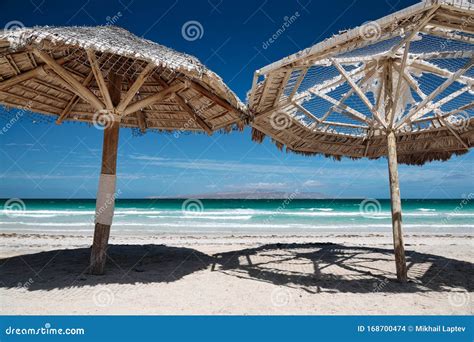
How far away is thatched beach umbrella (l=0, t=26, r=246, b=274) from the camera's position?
4152 mm

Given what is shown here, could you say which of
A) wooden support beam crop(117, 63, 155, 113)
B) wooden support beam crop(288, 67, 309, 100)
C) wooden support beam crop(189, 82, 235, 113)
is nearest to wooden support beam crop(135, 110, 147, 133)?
wooden support beam crop(189, 82, 235, 113)

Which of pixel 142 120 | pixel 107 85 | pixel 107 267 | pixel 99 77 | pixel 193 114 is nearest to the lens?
pixel 99 77

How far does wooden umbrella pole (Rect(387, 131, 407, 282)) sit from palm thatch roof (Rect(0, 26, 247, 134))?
2350 millimetres

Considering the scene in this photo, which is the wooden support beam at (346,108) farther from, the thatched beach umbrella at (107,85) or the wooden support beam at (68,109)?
the wooden support beam at (68,109)

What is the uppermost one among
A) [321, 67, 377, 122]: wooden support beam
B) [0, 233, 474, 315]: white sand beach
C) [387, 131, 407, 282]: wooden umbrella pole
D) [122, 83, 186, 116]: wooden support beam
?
[321, 67, 377, 122]: wooden support beam

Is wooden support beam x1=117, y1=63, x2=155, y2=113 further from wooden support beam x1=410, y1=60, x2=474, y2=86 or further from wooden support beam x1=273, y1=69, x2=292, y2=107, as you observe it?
wooden support beam x1=410, y1=60, x2=474, y2=86

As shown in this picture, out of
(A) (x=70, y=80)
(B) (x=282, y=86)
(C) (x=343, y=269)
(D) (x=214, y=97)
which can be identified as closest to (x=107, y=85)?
(A) (x=70, y=80)

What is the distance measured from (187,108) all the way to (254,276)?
339 cm

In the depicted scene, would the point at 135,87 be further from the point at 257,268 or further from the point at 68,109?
the point at 257,268

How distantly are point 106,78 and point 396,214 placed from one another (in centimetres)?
548

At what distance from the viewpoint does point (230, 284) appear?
4.67m

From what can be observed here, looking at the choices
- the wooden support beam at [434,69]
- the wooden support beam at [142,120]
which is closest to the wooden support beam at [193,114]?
the wooden support beam at [142,120]

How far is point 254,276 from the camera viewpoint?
5.21 metres

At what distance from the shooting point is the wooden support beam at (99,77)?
4281 mm
